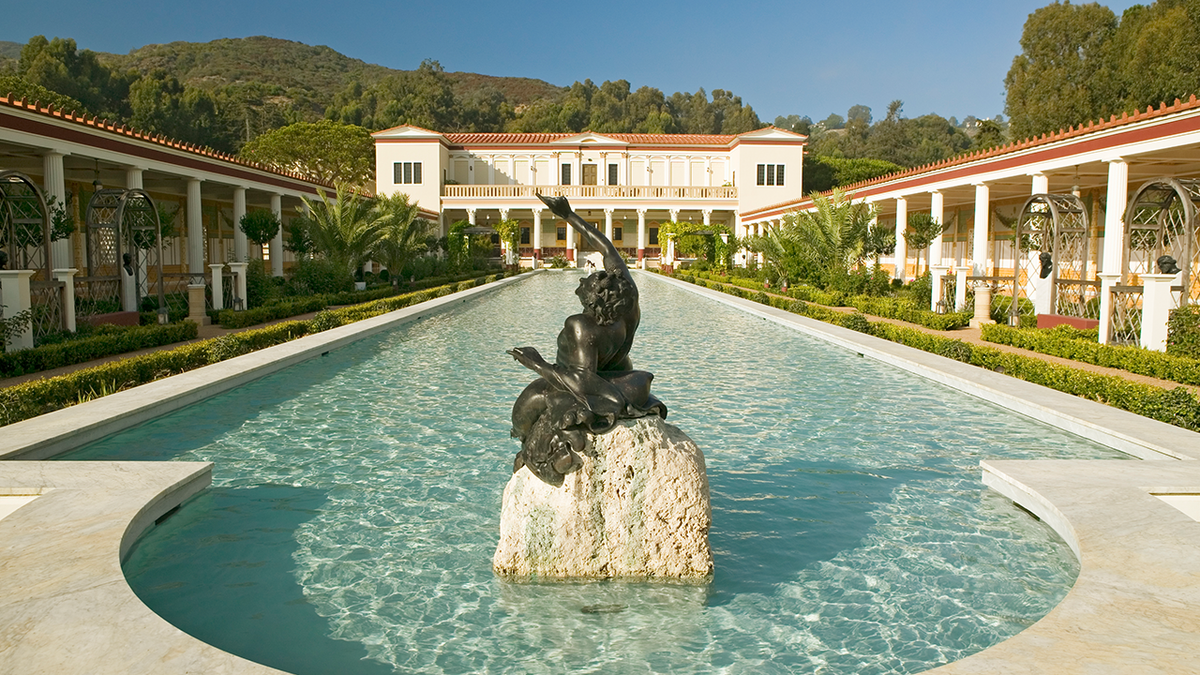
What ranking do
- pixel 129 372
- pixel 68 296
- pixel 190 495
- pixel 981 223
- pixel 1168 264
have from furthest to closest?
pixel 981 223, pixel 68 296, pixel 1168 264, pixel 129 372, pixel 190 495

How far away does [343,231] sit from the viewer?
2005cm

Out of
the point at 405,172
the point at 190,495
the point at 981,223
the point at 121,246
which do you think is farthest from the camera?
the point at 405,172

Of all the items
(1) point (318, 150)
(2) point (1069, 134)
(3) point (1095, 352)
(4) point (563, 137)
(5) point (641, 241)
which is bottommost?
(3) point (1095, 352)

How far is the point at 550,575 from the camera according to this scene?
376cm

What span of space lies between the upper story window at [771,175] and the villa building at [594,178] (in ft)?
0.19

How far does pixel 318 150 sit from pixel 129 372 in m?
45.0

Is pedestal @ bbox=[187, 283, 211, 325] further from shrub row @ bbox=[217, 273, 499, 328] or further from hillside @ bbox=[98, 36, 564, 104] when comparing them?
hillside @ bbox=[98, 36, 564, 104]

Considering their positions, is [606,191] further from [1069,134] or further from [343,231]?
[1069,134]

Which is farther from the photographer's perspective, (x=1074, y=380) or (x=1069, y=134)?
(x=1069, y=134)

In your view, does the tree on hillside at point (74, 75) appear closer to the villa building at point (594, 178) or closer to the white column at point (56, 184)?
the villa building at point (594, 178)

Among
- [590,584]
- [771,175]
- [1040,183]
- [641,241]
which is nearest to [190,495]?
[590,584]

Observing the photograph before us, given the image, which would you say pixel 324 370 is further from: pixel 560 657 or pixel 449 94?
pixel 449 94

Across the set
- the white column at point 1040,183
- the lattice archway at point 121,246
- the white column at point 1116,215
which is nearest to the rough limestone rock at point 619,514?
the white column at point 1116,215

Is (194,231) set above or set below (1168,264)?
above
